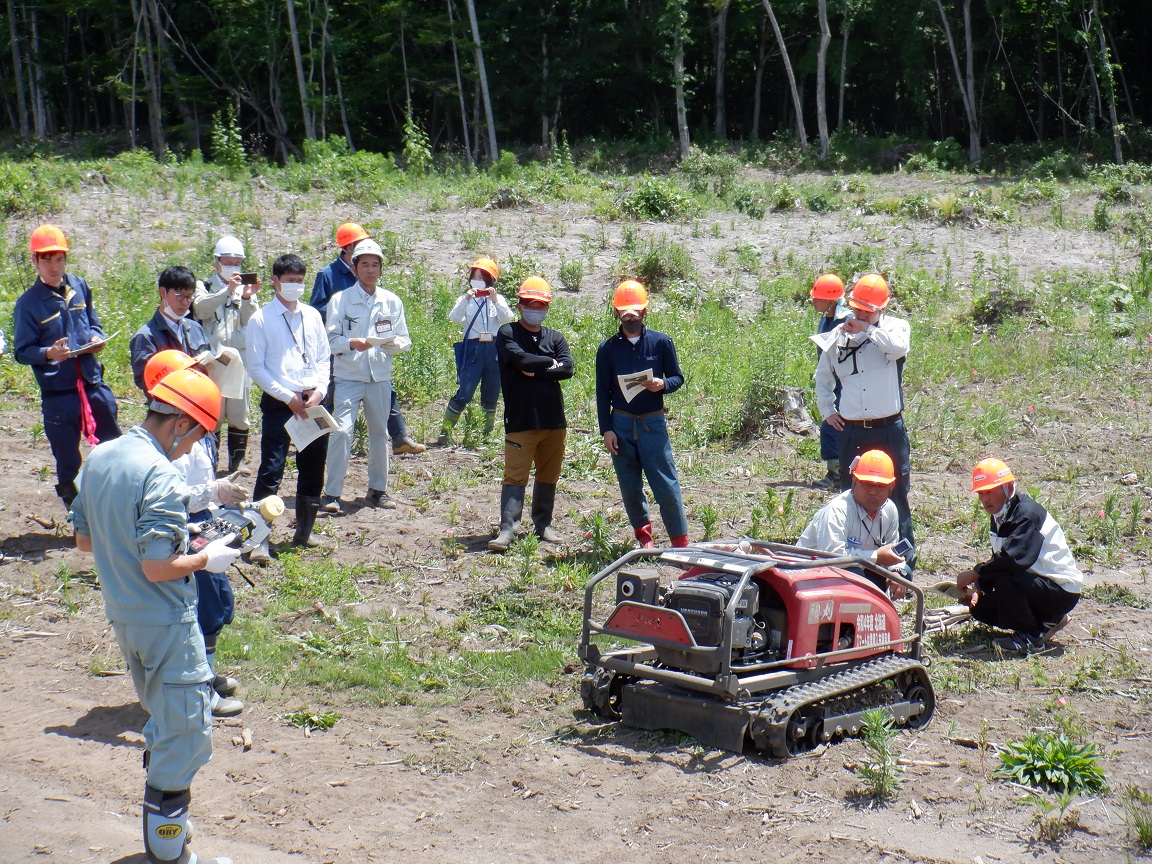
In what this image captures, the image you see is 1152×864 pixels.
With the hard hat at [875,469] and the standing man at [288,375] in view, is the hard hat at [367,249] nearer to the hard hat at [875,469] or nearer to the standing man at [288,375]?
the standing man at [288,375]

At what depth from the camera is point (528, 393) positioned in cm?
857

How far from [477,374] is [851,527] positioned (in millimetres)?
5474

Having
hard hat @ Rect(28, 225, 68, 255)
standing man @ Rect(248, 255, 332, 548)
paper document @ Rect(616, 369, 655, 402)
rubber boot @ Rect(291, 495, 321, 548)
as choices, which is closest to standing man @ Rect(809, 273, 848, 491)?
paper document @ Rect(616, 369, 655, 402)

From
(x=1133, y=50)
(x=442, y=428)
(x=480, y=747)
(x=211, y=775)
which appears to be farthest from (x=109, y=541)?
(x=1133, y=50)

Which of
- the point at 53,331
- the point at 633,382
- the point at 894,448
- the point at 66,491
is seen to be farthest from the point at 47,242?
the point at 894,448

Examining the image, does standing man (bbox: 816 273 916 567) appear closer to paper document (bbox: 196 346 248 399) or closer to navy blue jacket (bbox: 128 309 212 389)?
paper document (bbox: 196 346 248 399)

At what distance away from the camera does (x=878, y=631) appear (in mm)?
6035

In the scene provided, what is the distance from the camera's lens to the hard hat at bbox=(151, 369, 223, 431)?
405cm

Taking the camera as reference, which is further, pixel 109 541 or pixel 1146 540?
pixel 1146 540

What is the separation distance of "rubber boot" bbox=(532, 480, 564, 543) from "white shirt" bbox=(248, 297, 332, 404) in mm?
1904

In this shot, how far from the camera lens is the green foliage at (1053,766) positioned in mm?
5156

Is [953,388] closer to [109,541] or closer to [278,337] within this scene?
[278,337]

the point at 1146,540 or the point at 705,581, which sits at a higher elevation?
the point at 705,581

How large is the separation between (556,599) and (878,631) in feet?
8.14
